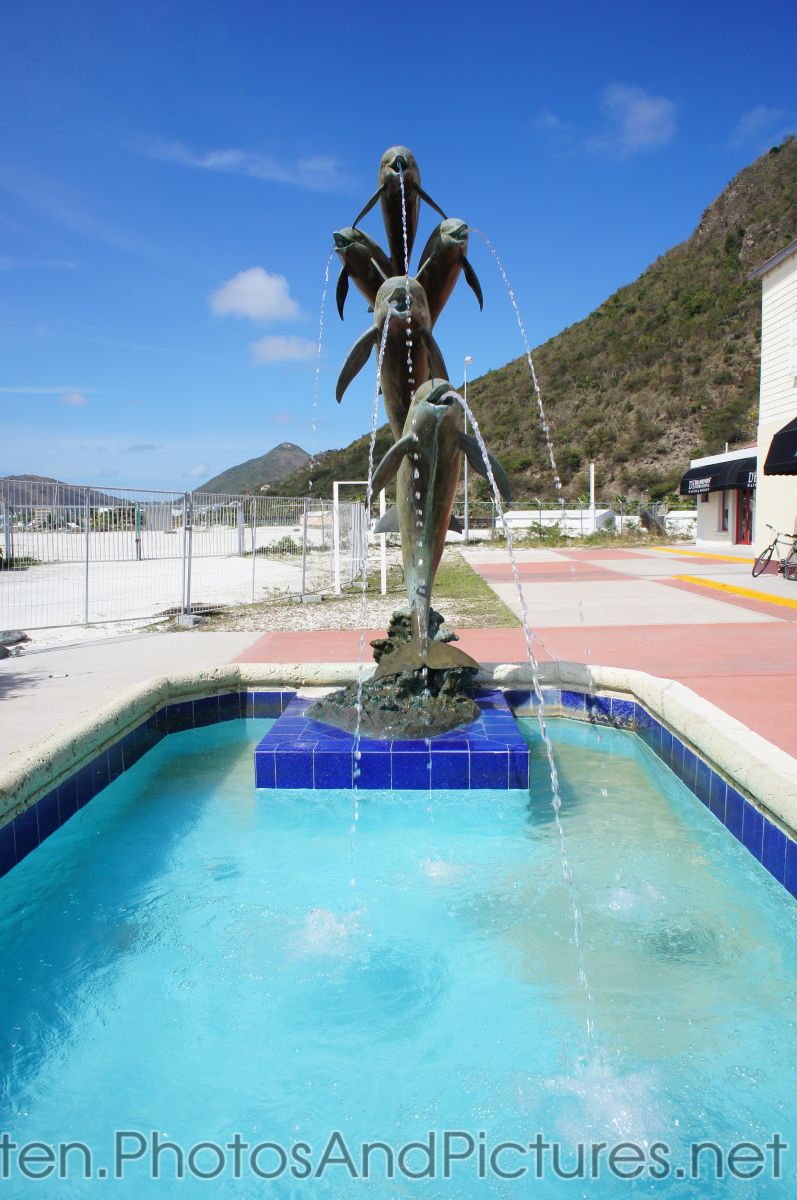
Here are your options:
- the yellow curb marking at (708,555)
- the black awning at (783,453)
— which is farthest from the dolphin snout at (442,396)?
the yellow curb marking at (708,555)

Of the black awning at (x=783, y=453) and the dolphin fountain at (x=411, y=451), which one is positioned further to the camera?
the black awning at (x=783, y=453)

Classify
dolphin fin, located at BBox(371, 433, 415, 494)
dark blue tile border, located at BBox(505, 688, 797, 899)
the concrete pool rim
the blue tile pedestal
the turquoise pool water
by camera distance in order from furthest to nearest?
the blue tile pedestal, dolphin fin, located at BBox(371, 433, 415, 494), the concrete pool rim, dark blue tile border, located at BBox(505, 688, 797, 899), the turquoise pool water

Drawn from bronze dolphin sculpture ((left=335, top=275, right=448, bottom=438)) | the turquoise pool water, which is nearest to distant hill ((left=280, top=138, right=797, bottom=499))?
bronze dolphin sculpture ((left=335, top=275, right=448, bottom=438))

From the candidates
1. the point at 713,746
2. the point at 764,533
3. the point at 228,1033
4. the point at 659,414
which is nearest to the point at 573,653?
the point at 713,746

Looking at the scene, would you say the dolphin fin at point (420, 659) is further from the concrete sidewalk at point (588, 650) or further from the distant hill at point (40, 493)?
the distant hill at point (40, 493)

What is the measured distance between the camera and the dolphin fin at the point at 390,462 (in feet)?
17.0

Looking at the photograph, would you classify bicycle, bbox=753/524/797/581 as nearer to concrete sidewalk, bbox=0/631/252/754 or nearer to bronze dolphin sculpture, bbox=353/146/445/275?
concrete sidewalk, bbox=0/631/252/754

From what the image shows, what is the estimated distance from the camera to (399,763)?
17.8ft

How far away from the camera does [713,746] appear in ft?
16.4

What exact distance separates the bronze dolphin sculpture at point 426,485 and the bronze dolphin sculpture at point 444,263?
1.31 metres

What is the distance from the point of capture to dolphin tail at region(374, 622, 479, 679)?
19.5 feet

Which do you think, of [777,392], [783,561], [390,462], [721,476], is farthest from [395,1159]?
[721,476]

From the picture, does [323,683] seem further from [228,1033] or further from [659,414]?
[659,414]

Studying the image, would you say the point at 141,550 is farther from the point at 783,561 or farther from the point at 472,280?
the point at 783,561
